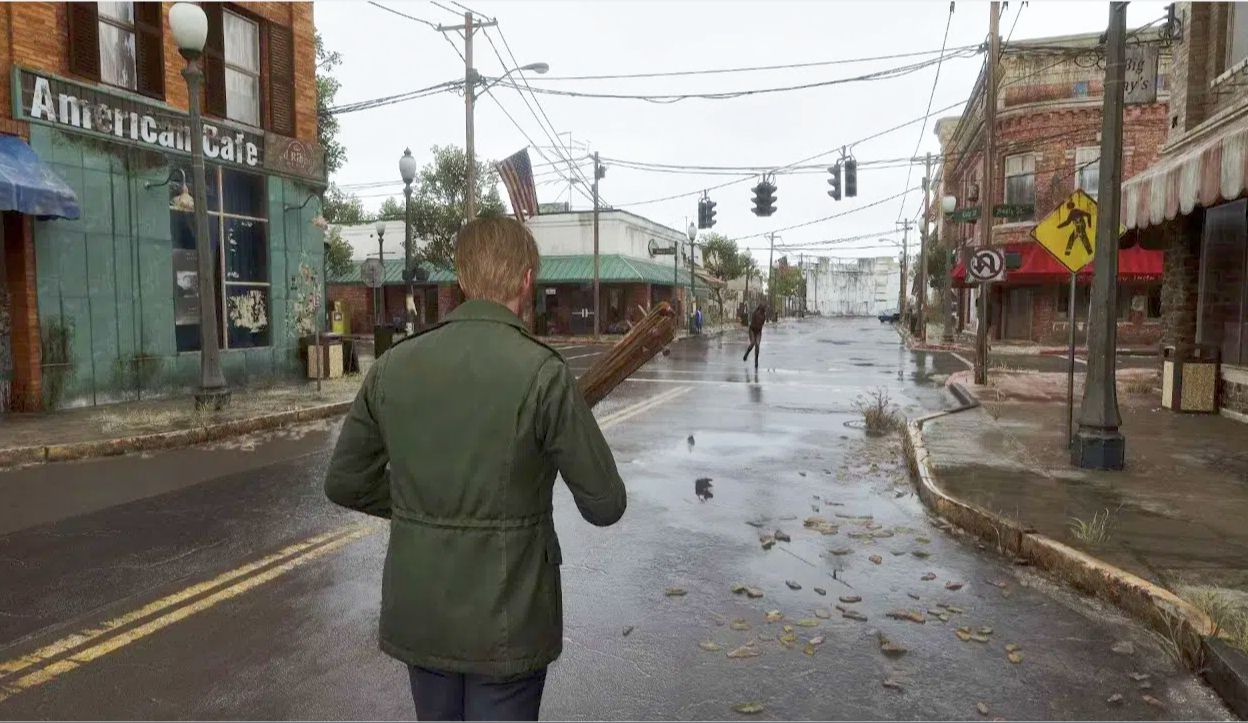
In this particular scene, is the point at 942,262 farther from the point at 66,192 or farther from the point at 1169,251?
the point at 66,192

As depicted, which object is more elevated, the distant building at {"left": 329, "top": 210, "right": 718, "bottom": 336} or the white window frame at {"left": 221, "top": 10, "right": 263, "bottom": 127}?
the white window frame at {"left": 221, "top": 10, "right": 263, "bottom": 127}

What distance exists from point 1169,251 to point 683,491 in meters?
11.1

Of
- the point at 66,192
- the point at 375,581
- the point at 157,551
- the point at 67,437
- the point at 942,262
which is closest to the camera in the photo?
the point at 375,581

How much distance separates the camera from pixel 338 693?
3.53 m

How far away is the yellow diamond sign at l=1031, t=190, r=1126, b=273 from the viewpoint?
8.96 metres

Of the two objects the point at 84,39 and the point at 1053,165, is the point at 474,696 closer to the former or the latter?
the point at 84,39

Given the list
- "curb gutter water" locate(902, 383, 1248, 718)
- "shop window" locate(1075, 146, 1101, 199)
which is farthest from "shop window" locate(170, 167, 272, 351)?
"shop window" locate(1075, 146, 1101, 199)

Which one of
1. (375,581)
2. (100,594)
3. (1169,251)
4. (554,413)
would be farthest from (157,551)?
(1169,251)

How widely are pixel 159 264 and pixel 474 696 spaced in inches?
554

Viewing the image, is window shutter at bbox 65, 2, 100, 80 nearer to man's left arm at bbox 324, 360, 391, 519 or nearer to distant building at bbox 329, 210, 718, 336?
man's left arm at bbox 324, 360, 391, 519

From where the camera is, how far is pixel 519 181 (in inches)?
963

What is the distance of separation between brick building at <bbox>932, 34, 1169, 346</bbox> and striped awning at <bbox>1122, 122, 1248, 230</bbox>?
65.7 ft

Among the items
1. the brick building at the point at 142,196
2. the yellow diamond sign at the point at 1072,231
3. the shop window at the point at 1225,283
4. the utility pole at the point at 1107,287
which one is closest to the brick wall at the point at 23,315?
the brick building at the point at 142,196

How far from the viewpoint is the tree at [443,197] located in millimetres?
39781
